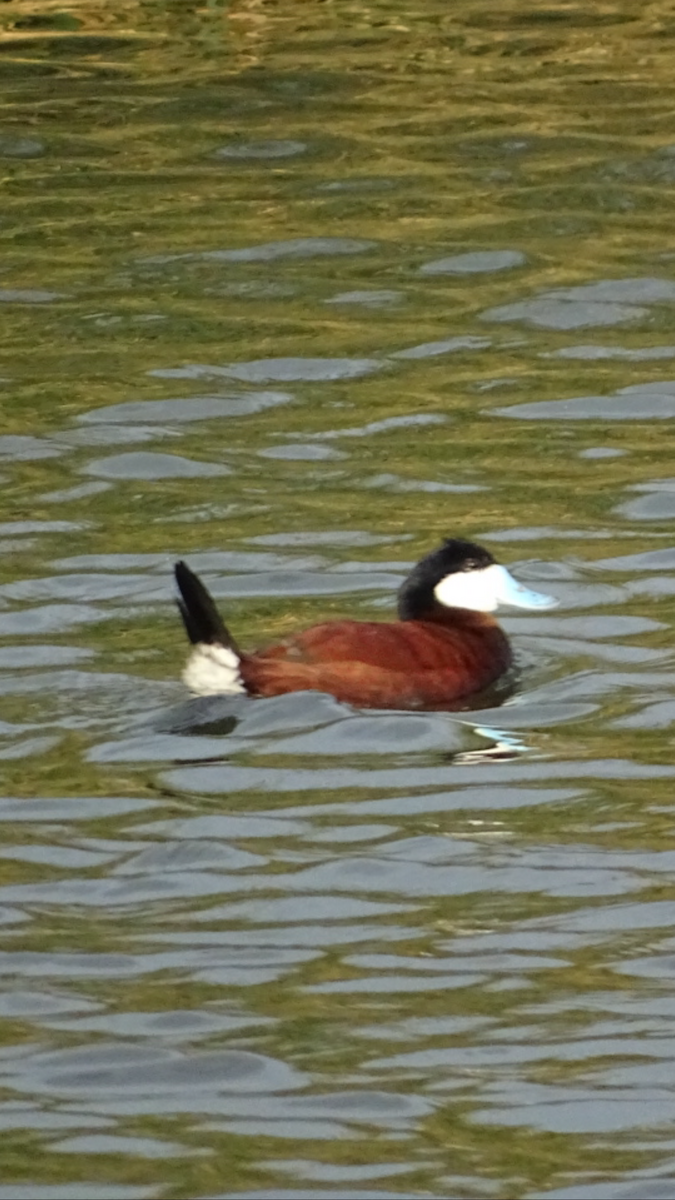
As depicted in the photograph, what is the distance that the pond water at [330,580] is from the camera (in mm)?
4586

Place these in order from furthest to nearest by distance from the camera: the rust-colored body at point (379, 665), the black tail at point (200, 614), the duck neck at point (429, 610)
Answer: the duck neck at point (429, 610) < the rust-colored body at point (379, 665) < the black tail at point (200, 614)

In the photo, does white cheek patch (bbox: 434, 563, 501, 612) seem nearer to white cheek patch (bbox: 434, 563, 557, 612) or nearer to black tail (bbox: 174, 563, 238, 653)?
white cheek patch (bbox: 434, 563, 557, 612)

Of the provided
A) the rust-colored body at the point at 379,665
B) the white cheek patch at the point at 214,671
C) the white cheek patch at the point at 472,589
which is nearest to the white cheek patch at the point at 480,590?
the white cheek patch at the point at 472,589

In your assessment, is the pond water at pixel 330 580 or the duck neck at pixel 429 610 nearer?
the pond water at pixel 330 580

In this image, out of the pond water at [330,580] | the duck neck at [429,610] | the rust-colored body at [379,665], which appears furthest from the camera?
the duck neck at [429,610]

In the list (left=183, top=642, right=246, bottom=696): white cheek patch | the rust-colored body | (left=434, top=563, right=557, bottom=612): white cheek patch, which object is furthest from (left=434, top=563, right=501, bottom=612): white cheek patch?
(left=183, top=642, right=246, bottom=696): white cheek patch

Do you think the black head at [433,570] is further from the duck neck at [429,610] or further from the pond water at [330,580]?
the pond water at [330,580]

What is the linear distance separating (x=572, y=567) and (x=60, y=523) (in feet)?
5.70

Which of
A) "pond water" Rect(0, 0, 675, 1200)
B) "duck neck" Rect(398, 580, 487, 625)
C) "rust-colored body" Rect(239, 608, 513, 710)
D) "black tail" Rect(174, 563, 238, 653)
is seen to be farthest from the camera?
"duck neck" Rect(398, 580, 487, 625)

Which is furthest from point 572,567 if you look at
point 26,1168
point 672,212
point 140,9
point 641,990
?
point 140,9

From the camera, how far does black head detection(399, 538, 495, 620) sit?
7.38 metres

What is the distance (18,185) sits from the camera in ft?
44.5

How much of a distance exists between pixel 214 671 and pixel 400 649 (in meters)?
0.55

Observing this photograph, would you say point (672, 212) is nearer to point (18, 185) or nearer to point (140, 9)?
point (18, 185)
